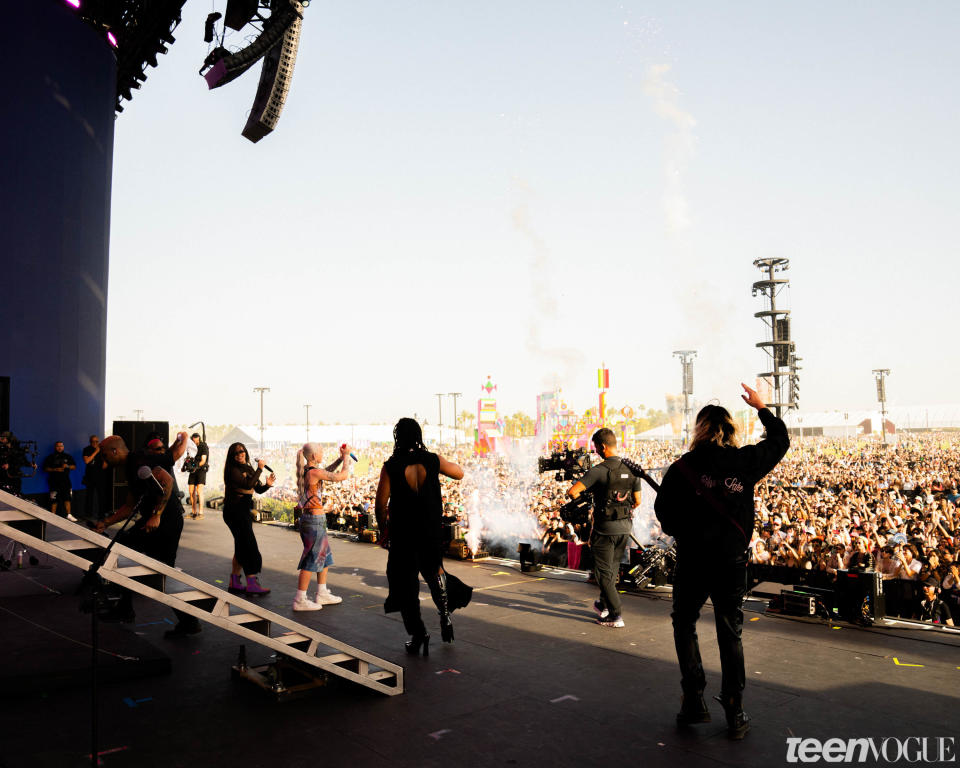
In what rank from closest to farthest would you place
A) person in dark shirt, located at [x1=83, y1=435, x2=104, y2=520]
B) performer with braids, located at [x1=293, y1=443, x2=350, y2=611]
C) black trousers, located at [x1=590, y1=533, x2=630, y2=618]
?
black trousers, located at [x1=590, y1=533, x2=630, y2=618], performer with braids, located at [x1=293, y1=443, x2=350, y2=611], person in dark shirt, located at [x1=83, y1=435, x2=104, y2=520]

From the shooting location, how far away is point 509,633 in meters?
6.07

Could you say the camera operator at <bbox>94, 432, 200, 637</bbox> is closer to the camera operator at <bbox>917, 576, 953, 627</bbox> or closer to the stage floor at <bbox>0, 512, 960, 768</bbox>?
the stage floor at <bbox>0, 512, 960, 768</bbox>

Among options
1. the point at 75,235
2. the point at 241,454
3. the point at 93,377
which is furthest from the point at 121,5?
the point at 241,454

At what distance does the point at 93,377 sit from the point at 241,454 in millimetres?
10363

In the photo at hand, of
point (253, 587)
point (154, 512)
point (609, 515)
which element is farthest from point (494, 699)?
point (253, 587)

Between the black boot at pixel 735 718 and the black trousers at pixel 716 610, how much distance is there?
0.8 inches

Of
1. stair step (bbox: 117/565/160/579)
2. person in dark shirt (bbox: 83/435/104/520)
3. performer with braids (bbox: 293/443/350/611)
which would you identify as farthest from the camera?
person in dark shirt (bbox: 83/435/104/520)

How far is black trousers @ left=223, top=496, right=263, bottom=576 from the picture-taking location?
7.12m

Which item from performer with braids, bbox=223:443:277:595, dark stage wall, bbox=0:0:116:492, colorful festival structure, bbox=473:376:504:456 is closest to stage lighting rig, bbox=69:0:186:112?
dark stage wall, bbox=0:0:116:492

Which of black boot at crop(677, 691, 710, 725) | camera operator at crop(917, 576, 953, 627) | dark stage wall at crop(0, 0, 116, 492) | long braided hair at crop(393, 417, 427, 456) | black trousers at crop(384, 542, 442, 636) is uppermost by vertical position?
dark stage wall at crop(0, 0, 116, 492)

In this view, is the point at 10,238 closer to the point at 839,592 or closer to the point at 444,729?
the point at 444,729

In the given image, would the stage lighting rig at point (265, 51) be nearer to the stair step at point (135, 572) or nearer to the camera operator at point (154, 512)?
the camera operator at point (154, 512)

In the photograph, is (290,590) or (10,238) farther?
(10,238)

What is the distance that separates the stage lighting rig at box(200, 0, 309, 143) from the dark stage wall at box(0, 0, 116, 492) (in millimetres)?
3929
